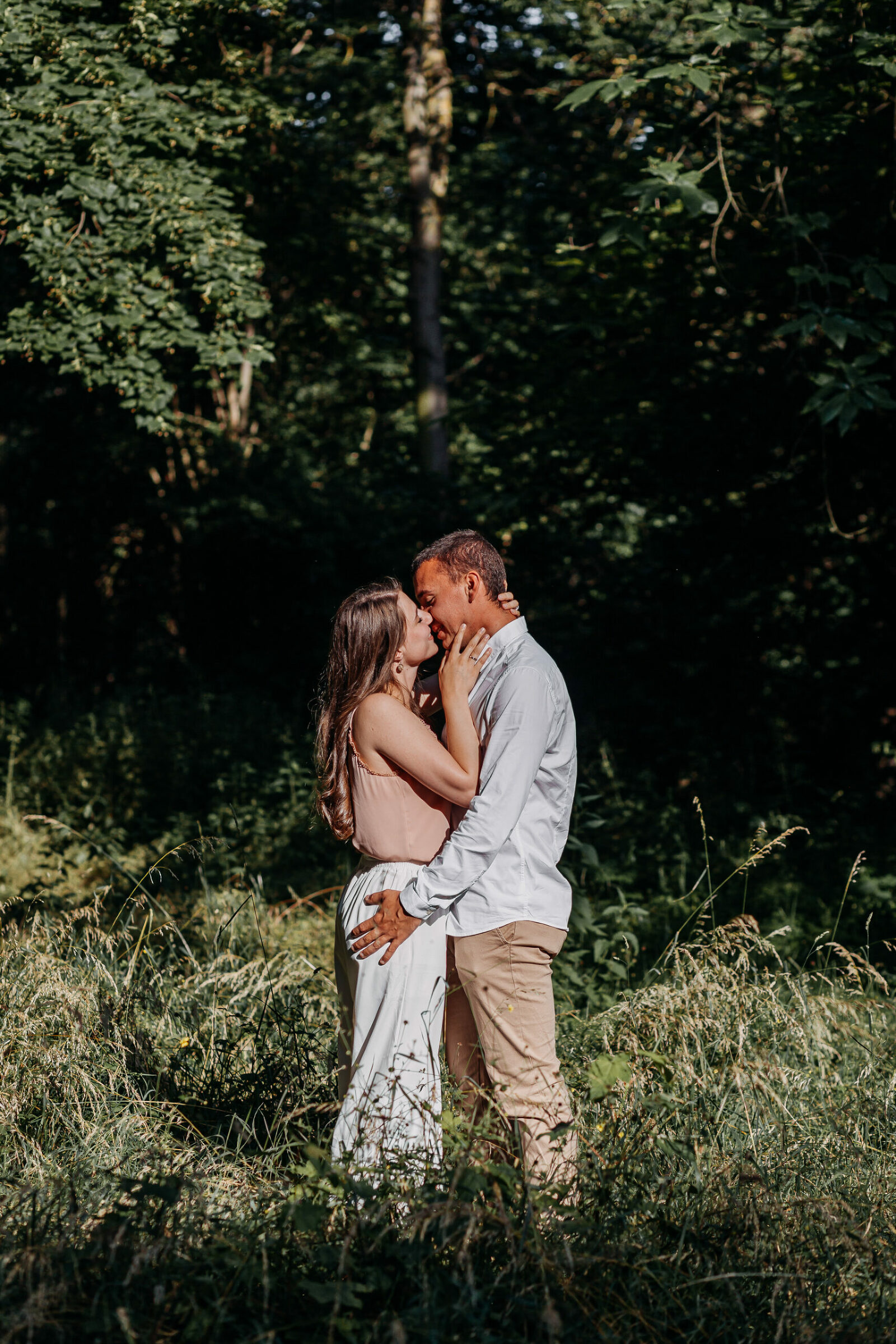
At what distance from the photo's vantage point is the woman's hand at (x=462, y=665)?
2881 millimetres

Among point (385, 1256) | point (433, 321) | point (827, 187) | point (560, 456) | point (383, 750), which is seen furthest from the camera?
point (433, 321)

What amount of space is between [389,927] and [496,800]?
432 millimetres

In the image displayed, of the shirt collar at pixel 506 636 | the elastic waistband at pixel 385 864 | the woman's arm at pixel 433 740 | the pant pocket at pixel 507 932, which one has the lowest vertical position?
the pant pocket at pixel 507 932

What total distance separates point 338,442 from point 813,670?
859 centimetres

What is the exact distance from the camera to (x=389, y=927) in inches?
109

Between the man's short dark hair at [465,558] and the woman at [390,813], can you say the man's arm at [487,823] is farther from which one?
the man's short dark hair at [465,558]

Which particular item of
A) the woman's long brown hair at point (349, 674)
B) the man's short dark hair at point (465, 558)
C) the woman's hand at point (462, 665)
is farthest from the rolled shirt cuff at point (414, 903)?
the man's short dark hair at point (465, 558)

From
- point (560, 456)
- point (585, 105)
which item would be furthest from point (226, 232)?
point (585, 105)

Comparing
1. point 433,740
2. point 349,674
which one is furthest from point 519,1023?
point 349,674

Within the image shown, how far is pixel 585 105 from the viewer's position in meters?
12.0

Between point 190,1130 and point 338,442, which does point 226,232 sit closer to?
point 190,1130

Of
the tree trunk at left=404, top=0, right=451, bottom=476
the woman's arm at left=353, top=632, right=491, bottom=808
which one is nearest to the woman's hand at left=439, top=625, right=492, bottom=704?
the woman's arm at left=353, top=632, right=491, bottom=808

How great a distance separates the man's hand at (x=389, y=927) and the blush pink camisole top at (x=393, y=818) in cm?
14

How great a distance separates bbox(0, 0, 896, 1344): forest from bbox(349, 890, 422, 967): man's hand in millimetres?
424
